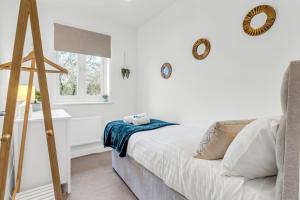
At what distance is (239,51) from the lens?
A: 1947 mm

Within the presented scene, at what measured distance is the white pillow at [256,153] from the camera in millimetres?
897

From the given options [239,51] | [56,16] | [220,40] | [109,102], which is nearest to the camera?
[239,51]

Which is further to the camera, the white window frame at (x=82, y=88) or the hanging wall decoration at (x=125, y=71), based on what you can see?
the hanging wall decoration at (x=125, y=71)

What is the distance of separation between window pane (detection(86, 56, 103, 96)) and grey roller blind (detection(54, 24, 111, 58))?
0.19 m

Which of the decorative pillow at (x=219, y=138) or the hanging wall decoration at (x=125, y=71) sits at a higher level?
the hanging wall decoration at (x=125, y=71)

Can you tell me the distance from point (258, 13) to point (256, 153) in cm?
153

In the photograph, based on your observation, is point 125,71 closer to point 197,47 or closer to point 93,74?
point 93,74

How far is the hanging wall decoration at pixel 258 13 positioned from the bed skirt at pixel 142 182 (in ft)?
5.68

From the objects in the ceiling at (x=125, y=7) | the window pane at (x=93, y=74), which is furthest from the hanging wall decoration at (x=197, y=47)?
the window pane at (x=93, y=74)

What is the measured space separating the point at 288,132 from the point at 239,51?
57.6 inches

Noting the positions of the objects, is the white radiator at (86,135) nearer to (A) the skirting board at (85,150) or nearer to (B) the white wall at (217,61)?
(A) the skirting board at (85,150)

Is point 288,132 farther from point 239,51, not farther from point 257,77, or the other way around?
point 239,51

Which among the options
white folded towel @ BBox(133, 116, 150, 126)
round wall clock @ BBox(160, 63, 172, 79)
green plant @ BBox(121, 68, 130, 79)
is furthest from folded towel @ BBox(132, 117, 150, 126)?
green plant @ BBox(121, 68, 130, 79)

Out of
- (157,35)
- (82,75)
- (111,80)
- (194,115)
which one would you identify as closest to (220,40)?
(194,115)
